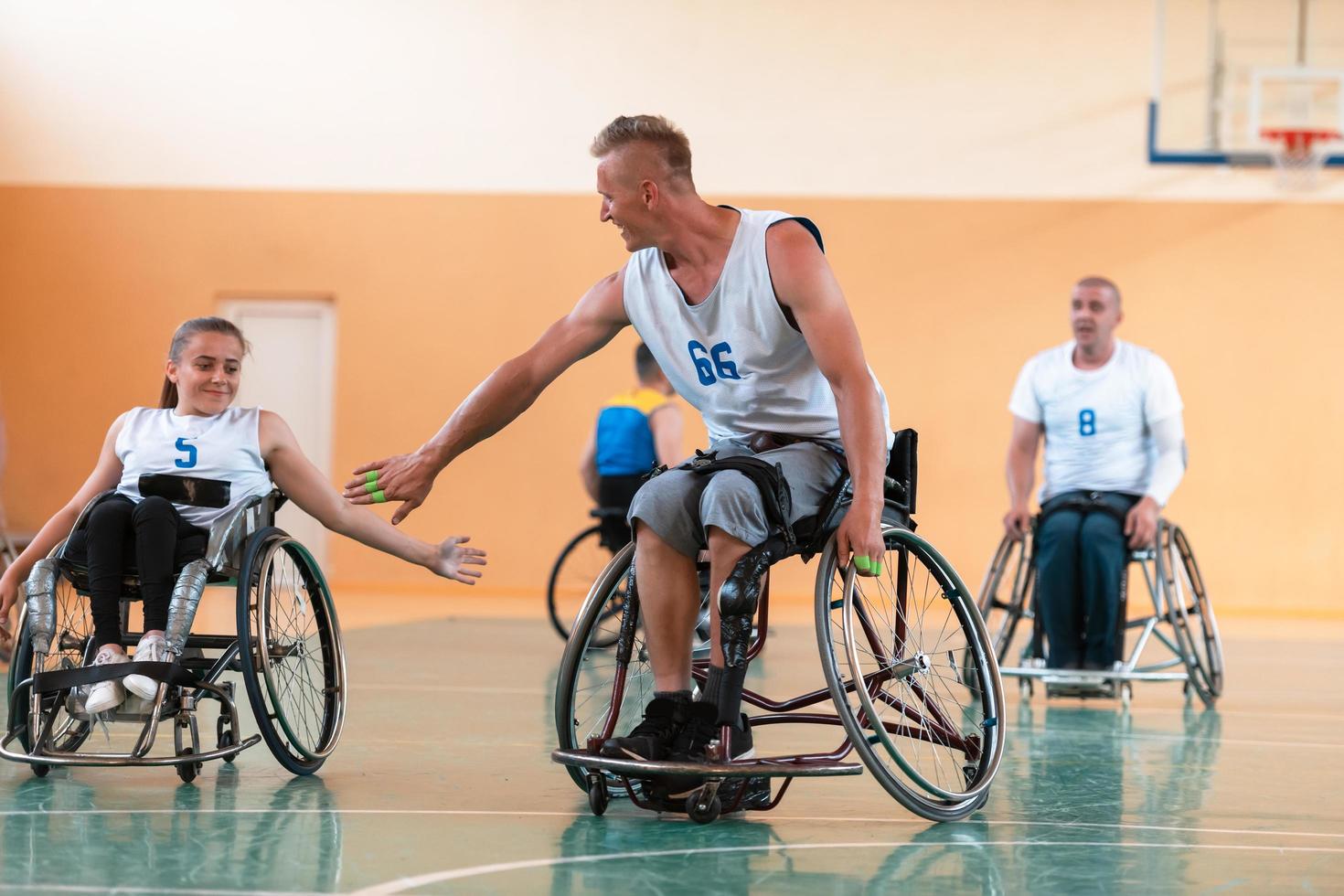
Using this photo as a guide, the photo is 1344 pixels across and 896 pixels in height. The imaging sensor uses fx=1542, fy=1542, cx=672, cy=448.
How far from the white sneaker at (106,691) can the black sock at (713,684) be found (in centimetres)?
99

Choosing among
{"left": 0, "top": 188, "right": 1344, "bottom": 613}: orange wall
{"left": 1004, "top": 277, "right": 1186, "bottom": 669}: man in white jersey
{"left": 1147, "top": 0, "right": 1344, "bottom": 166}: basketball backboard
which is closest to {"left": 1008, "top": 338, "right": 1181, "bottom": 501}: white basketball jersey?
{"left": 1004, "top": 277, "right": 1186, "bottom": 669}: man in white jersey

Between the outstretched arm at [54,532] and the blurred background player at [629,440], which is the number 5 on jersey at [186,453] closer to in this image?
the outstretched arm at [54,532]

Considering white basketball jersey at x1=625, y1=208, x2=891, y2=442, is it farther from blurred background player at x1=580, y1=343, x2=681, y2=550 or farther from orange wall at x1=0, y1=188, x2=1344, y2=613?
orange wall at x1=0, y1=188, x2=1344, y2=613

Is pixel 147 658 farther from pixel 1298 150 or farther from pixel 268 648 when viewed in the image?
pixel 1298 150

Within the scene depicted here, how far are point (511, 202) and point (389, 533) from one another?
22.2ft

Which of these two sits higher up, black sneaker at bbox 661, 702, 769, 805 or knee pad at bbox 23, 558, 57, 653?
knee pad at bbox 23, 558, 57, 653

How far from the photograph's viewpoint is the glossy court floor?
2018 millimetres

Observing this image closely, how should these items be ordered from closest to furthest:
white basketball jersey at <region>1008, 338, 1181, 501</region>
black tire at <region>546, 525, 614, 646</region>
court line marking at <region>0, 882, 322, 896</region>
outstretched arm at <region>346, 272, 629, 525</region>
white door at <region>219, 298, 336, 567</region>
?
court line marking at <region>0, 882, 322, 896</region> → outstretched arm at <region>346, 272, 629, 525</region> → white basketball jersey at <region>1008, 338, 1181, 501</region> → black tire at <region>546, 525, 614, 646</region> → white door at <region>219, 298, 336, 567</region>

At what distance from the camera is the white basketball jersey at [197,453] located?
9.24 feet

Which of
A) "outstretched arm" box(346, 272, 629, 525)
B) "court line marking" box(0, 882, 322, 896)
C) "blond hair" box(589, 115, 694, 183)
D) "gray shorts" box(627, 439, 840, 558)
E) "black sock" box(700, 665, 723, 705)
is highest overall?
"blond hair" box(589, 115, 694, 183)

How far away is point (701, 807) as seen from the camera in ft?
7.80

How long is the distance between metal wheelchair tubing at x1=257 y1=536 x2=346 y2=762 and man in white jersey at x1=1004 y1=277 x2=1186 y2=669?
7.73ft

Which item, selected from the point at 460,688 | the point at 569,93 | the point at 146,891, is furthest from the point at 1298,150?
the point at 146,891

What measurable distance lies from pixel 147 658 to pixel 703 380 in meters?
1.04
